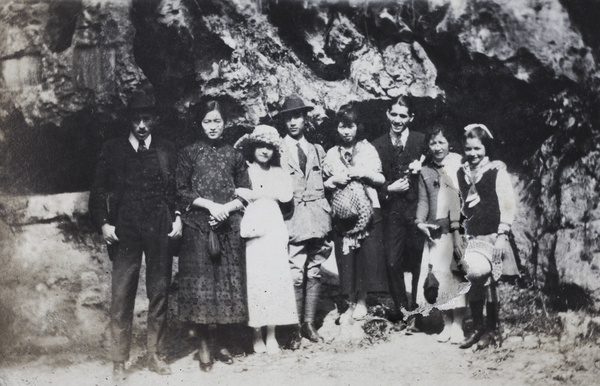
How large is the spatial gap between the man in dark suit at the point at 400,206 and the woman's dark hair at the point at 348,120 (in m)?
0.11

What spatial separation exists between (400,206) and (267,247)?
2.58 ft

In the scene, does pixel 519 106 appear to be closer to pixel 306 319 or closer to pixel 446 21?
pixel 446 21

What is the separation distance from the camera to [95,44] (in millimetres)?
3756

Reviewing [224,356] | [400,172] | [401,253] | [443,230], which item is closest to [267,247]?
[224,356]

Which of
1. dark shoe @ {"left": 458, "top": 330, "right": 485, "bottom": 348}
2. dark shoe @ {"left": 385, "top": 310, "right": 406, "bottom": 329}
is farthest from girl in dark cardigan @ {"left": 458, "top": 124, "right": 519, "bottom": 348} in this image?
dark shoe @ {"left": 385, "top": 310, "right": 406, "bottom": 329}

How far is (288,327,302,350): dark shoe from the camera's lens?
12.0 feet

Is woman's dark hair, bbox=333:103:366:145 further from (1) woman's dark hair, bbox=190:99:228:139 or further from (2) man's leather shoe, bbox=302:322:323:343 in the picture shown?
(2) man's leather shoe, bbox=302:322:323:343

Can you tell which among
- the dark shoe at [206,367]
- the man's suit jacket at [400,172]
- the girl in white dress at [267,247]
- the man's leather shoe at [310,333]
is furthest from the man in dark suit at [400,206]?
the dark shoe at [206,367]

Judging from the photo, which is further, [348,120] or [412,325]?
[348,120]

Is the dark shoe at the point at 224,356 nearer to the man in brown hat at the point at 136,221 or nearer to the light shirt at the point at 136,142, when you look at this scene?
the man in brown hat at the point at 136,221

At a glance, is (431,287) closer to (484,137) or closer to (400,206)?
(400,206)

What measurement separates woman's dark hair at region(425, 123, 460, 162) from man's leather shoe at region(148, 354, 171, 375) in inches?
72.9

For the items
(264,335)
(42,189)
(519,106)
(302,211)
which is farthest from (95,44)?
(519,106)

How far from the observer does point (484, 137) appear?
373 centimetres
